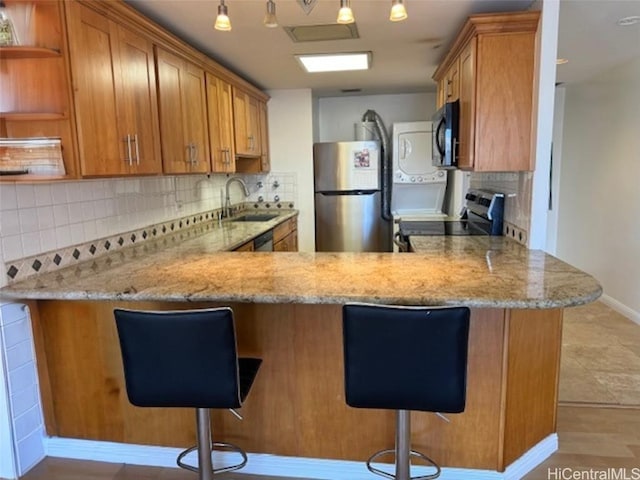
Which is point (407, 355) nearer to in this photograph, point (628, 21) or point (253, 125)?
point (628, 21)

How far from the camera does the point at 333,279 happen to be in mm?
1860

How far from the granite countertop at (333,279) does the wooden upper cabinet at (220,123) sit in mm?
1184

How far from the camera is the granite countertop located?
1.62 meters

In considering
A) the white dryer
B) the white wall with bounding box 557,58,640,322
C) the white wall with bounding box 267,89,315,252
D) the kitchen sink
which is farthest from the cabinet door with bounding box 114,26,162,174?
the white wall with bounding box 557,58,640,322

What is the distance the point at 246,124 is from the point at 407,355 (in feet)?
10.8

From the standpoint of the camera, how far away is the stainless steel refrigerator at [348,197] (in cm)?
510

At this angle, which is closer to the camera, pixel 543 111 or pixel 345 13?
pixel 345 13

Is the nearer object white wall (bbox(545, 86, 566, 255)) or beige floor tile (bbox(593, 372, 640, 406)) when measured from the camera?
beige floor tile (bbox(593, 372, 640, 406))

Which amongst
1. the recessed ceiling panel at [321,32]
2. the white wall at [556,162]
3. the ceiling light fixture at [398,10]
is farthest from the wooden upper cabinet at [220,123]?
the white wall at [556,162]

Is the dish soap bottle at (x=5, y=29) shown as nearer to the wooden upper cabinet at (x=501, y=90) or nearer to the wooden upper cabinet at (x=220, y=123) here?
the wooden upper cabinet at (x=220, y=123)

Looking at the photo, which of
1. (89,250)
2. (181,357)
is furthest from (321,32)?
(181,357)

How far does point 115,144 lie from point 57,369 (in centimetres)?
113

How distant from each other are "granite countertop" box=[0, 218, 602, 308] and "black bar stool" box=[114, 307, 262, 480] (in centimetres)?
19

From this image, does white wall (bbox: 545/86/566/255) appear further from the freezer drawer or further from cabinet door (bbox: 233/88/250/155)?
cabinet door (bbox: 233/88/250/155)
